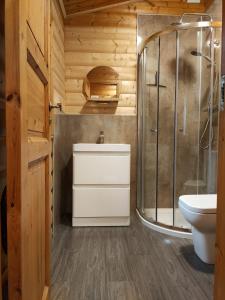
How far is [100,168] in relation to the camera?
2633 millimetres

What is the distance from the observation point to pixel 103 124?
3.08 meters

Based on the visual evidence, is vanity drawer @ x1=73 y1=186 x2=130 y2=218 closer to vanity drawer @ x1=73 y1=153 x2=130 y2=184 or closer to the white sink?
vanity drawer @ x1=73 y1=153 x2=130 y2=184

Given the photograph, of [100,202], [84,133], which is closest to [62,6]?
[84,133]

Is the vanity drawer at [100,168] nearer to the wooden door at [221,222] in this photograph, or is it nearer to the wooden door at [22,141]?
the wooden door at [22,141]

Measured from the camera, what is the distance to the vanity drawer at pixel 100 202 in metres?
2.64

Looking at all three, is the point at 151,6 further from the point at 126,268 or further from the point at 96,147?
the point at 126,268

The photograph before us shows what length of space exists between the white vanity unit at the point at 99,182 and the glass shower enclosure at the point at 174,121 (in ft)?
1.47

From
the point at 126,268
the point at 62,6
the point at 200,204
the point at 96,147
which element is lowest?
the point at 126,268

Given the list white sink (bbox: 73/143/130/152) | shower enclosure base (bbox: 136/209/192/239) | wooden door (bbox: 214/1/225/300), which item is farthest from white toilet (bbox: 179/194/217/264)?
wooden door (bbox: 214/1/225/300)

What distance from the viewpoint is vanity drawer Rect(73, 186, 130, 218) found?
264cm

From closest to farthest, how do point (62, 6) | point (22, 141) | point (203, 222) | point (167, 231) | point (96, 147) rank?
point (22, 141) < point (203, 222) < point (167, 231) < point (96, 147) < point (62, 6)

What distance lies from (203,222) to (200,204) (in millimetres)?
143

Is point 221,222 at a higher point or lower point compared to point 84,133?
lower

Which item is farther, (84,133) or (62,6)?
(84,133)
